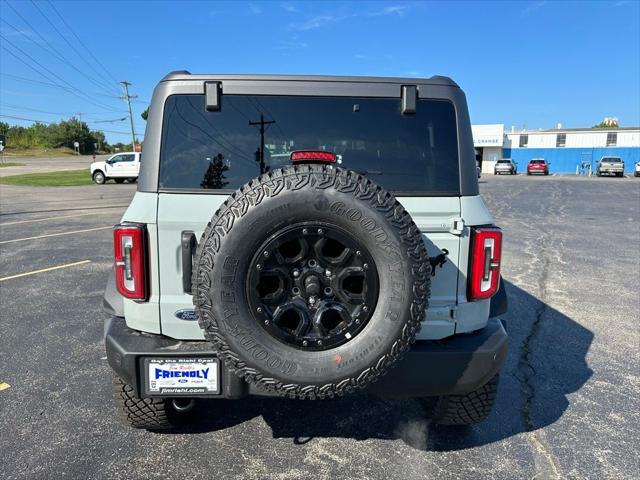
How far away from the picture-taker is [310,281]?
208 cm

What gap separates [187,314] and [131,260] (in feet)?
1.30

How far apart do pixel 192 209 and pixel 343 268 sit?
0.84 meters

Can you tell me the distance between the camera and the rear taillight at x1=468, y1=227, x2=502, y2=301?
95.0 inches

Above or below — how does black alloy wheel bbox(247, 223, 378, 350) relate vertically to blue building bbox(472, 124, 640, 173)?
below

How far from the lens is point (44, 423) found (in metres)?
2.97

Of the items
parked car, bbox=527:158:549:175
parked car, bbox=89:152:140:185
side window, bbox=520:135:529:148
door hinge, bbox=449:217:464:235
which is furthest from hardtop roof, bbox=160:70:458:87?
side window, bbox=520:135:529:148

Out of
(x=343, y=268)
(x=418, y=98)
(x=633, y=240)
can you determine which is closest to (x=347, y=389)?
(x=343, y=268)

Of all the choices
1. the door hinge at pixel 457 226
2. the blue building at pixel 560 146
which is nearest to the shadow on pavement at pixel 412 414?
the door hinge at pixel 457 226

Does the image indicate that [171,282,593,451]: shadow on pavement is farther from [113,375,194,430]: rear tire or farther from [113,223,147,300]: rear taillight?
[113,223,147,300]: rear taillight

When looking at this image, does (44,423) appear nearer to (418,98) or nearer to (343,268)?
(343,268)

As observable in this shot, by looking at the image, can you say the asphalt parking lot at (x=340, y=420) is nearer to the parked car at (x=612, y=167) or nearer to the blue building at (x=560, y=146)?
the parked car at (x=612, y=167)

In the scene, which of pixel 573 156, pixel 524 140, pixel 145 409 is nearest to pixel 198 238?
pixel 145 409

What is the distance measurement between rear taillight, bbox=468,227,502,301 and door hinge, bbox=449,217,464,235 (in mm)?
87

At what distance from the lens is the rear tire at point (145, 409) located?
2695mm
